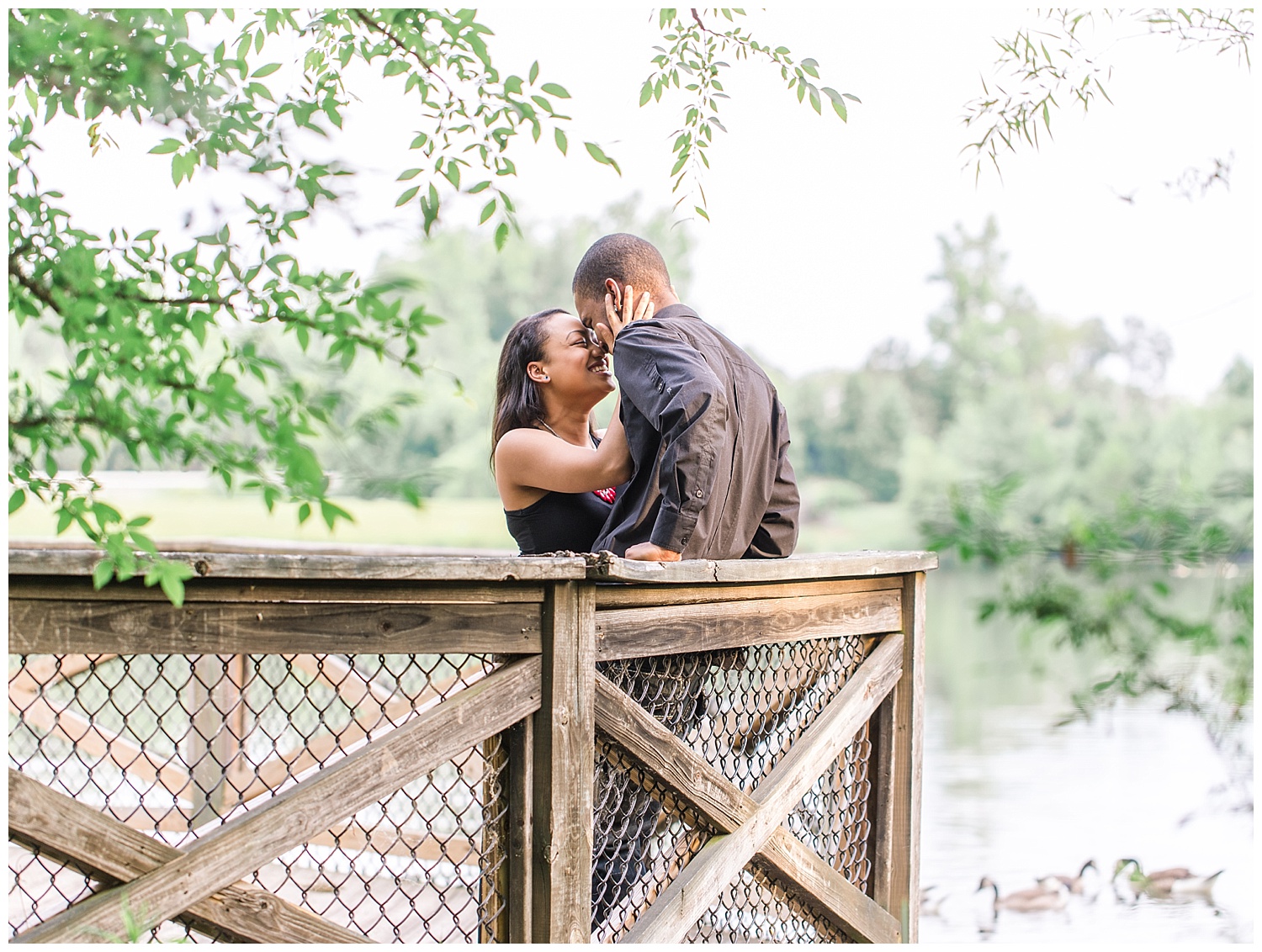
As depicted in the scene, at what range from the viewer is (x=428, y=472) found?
46.6 inches

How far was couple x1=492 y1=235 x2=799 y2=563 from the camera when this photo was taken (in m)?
2.33

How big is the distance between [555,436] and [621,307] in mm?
335

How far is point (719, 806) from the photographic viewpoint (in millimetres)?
2395

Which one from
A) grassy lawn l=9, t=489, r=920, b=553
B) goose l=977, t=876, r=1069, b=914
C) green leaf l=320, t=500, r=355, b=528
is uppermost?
grassy lawn l=9, t=489, r=920, b=553

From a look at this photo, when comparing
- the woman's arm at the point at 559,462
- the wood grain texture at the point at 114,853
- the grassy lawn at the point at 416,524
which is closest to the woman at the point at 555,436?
the woman's arm at the point at 559,462

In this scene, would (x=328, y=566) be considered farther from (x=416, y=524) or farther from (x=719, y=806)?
(x=416, y=524)

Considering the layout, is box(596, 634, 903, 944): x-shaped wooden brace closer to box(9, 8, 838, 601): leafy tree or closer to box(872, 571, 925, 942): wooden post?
box(872, 571, 925, 942): wooden post

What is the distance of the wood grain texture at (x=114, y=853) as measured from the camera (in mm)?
1703

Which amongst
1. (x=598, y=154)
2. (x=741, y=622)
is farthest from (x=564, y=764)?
(x=598, y=154)

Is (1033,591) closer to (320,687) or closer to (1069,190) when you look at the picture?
(320,687)

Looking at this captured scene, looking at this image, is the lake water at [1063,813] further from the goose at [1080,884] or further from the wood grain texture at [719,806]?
the wood grain texture at [719,806]

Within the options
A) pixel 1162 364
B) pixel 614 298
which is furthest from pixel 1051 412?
pixel 614 298

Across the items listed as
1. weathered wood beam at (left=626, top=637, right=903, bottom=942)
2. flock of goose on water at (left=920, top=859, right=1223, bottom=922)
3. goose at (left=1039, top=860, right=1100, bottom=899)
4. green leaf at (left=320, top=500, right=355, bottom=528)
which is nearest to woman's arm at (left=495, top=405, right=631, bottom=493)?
weathered wood beam at (left=626, top=637, right=903, bottom=942)

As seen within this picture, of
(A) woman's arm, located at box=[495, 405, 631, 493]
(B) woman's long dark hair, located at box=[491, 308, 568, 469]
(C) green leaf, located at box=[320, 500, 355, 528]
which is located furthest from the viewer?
(B) woman's long dark hair, located at box=[491, 308, 568, 469]
